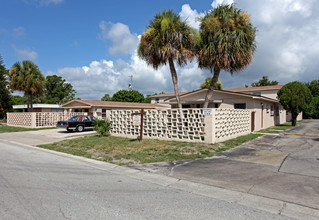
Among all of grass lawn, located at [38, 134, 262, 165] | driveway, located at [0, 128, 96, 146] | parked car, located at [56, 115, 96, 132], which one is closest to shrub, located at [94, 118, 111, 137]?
driveway, located at [0, 128, 96, 146]

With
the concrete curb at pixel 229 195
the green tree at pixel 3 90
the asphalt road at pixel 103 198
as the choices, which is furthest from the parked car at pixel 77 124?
the green tree at pixel 3 90

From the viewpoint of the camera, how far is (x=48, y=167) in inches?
296

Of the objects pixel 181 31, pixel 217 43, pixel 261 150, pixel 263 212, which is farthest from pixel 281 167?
pixel 181 31

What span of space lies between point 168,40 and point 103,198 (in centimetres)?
1068

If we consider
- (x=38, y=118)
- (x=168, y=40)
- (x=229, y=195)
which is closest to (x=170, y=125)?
(x=168, y=40)

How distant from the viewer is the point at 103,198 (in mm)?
4625

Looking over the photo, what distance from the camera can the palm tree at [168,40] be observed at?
13163 millimetres

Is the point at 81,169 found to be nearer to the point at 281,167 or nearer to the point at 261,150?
the point at 281,167

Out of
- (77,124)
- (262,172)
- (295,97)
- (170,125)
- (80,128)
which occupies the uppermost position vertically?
(295,97)

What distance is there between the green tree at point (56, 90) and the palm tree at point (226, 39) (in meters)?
51.2

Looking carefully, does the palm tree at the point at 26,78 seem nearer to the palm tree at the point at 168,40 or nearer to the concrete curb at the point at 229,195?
the palm tree at the point at 168,40

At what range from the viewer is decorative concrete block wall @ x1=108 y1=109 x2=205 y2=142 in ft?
38.4

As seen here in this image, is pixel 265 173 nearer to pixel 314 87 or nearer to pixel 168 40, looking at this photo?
pixel 168 40

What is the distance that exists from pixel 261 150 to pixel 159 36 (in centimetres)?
841
